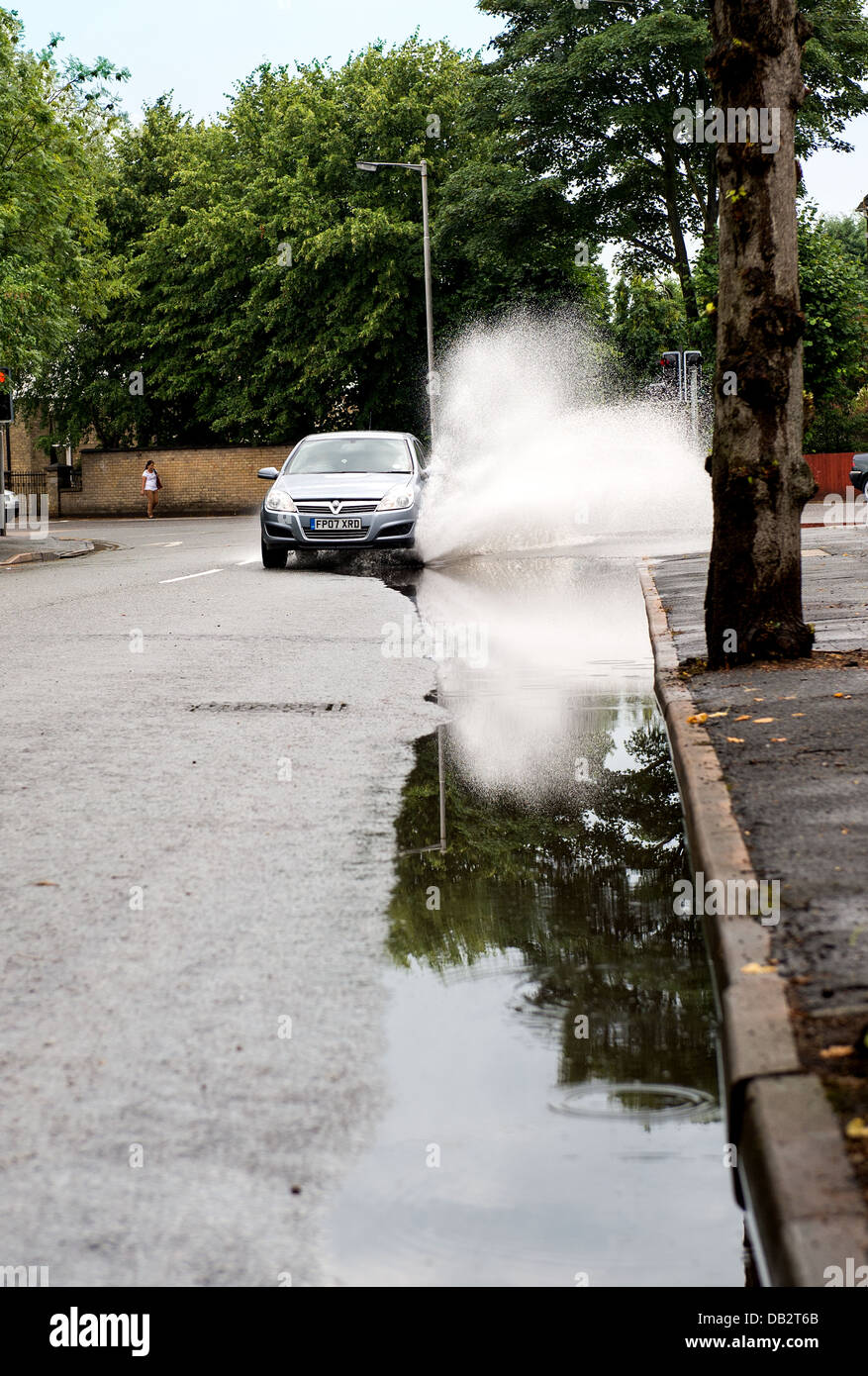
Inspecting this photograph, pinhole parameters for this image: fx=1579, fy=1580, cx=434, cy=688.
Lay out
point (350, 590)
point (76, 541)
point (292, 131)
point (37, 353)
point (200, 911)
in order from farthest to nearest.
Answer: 1. point (292, 131)
2. point (76, 541)
3. point (37, 353)
4. point (350, 590)
5. point (200, 911)

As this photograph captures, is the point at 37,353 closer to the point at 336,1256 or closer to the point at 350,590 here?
the point at 350,590

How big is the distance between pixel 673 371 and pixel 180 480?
68.4ft

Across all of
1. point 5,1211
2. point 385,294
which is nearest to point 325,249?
point 385,294

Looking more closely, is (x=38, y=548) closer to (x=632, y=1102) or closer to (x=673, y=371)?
(x=673, y=371)

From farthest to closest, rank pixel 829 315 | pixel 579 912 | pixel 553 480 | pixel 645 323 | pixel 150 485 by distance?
pixel 645 323 → pixel 150 485 → pixel 829 315 → pixel 553 480 → pixel 579 912

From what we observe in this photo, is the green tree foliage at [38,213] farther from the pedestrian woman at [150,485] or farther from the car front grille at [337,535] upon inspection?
the pedestrian woman at [150,485]

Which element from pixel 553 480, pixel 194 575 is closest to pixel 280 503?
pixel 194 575

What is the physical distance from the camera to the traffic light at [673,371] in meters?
35.8

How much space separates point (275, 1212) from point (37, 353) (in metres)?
26.1

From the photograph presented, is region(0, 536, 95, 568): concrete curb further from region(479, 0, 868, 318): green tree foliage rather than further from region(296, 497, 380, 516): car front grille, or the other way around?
region(479, 0, 868, 318): green tree foliage

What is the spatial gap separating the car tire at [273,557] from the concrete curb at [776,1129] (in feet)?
51.1

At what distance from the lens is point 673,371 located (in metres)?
36.6

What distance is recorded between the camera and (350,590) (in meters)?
16.4

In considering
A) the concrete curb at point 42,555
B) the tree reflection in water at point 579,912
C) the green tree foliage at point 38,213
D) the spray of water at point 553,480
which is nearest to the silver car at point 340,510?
the spray of water at point 553,480
